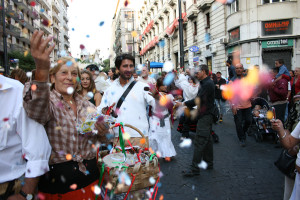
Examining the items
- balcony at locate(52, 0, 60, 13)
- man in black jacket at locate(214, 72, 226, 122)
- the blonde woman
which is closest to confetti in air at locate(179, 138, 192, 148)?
the blonde woman

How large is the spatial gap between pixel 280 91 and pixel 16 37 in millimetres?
36553

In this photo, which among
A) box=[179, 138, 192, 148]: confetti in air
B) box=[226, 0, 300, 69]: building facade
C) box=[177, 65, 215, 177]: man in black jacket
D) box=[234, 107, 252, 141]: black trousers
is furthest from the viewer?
box=[226, 0, 300, 69]: building facade

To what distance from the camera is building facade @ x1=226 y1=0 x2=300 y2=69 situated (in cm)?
1500

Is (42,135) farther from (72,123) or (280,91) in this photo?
(280,91)

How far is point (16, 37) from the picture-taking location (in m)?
34.8

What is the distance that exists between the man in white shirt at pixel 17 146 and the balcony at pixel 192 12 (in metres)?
21.1

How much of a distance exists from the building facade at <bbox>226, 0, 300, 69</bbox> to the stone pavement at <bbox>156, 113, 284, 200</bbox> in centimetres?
1107

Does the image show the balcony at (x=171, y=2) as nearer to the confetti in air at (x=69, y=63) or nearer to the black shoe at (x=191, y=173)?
the black shoe at (x=191, y=173)

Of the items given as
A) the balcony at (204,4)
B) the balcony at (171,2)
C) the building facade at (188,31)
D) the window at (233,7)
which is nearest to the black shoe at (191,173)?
the building facade at (188,31)

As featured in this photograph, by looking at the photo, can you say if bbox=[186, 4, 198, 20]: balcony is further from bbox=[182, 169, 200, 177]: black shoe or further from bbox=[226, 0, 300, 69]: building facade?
bbox=[182, 169, 200, 177]: black shoe

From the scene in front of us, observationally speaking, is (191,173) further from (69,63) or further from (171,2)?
(171,2)

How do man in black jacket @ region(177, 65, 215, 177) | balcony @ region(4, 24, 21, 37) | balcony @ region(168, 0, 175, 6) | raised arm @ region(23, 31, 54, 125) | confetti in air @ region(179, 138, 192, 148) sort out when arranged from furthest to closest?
balcony @ region(4, 24, 21, 37), balcony @ region(168, 0, 175, 6), confetti in air @ region(179, 138, 192, 148), man in black jacket @ region(177, 65, 215, 177), raised arm @ region(23, 31, 54, 125)

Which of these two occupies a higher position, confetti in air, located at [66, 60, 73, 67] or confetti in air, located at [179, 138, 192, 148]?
confetti in air, located at [66, 60, 73, 67]

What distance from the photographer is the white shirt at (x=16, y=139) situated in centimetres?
141
